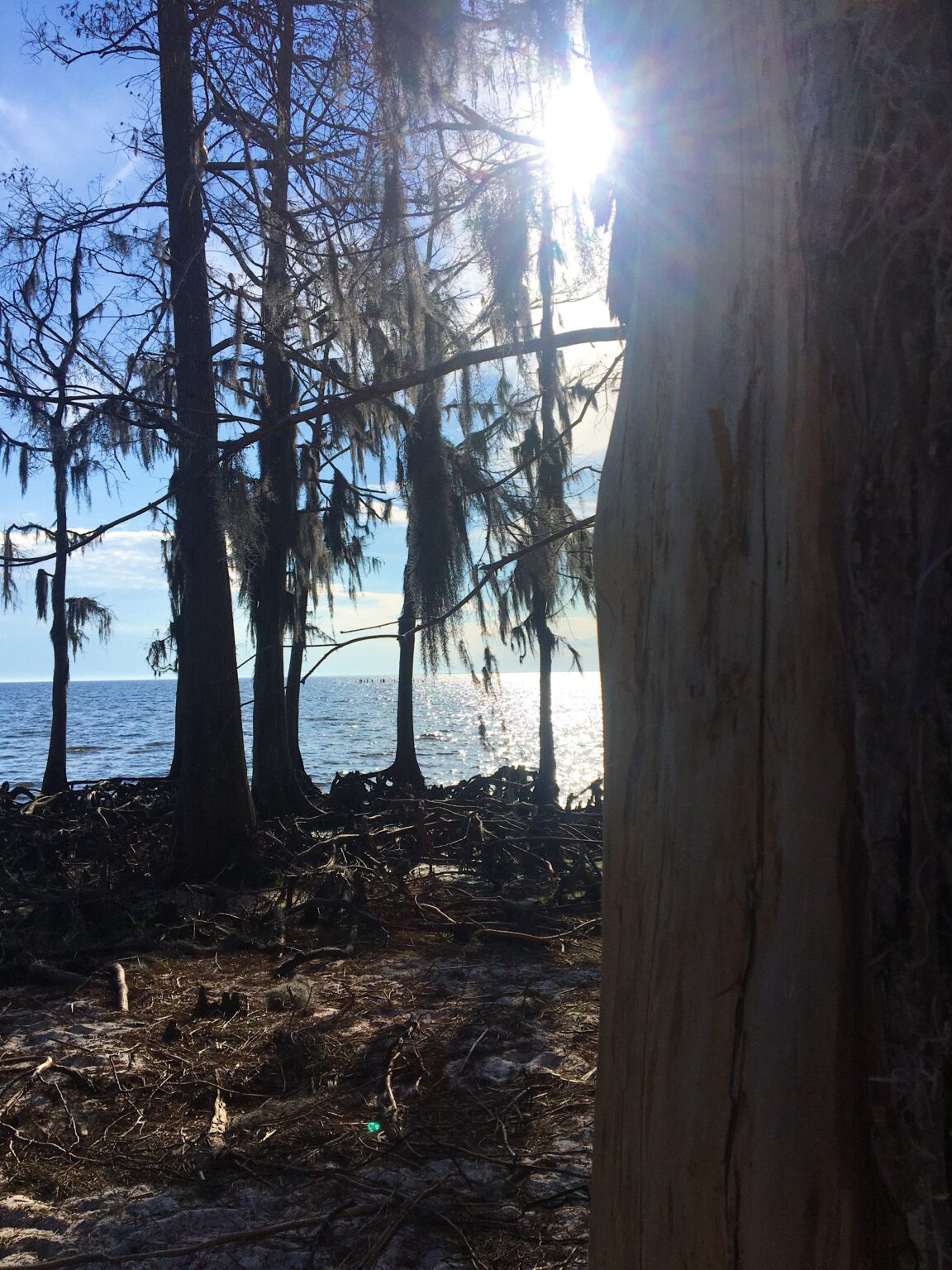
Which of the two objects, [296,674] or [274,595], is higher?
[274,595]

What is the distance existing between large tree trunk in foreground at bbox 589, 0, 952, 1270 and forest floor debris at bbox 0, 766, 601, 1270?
1.24 m

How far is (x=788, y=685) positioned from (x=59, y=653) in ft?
47.5

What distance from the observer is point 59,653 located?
1389cm

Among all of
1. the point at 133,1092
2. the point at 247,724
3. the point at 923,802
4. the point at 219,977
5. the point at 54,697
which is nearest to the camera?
the point at 923,802

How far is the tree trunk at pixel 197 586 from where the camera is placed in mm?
6883

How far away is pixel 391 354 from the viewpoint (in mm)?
6434

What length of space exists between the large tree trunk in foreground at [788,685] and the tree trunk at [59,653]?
11792 mm

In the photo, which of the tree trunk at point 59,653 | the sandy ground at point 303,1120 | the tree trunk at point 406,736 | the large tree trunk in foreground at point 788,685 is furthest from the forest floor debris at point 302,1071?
the tree trunk at point 59,653

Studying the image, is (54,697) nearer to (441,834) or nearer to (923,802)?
(441,834)

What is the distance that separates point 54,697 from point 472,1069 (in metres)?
12.3

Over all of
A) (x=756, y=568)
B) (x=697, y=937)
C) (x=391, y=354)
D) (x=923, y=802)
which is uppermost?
(x=391, y=354)

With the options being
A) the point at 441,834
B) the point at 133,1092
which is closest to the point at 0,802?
the point at 441,834

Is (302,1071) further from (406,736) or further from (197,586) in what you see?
(406,736)

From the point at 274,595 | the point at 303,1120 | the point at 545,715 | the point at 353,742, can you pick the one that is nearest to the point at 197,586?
the point at 274,595
